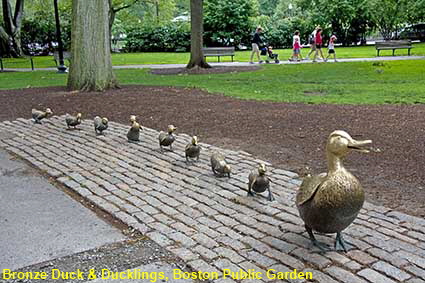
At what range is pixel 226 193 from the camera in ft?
18.0

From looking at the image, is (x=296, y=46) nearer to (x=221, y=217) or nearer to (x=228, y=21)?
(x=228, y=21)

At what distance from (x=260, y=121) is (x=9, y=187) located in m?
5.06

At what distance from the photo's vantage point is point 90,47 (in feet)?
45.3

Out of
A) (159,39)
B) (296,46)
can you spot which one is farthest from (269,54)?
(159,39)

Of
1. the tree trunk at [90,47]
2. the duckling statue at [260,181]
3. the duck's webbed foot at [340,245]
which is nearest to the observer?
the duck's webbed foot at [340,245]

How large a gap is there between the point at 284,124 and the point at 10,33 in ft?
106

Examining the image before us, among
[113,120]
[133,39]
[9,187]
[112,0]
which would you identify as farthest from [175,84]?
[133,39]

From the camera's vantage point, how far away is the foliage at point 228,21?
43.1 m

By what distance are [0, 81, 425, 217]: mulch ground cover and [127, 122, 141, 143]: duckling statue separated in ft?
3.70

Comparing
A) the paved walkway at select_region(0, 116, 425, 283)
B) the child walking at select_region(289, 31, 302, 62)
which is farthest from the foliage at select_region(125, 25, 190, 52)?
the paved walkway at select_region(0, 116, 425, 283)

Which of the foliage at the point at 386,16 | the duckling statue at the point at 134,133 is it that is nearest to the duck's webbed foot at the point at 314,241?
the duckling statue at the point at 134,133

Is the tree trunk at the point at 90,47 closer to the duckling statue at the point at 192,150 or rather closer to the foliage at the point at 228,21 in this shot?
the duckling statue at the point at 192,150

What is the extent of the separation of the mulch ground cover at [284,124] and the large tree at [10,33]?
22.9m

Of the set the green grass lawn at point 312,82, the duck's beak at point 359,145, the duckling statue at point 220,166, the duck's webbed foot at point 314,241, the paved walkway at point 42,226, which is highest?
the duck's beak at point 359,145
